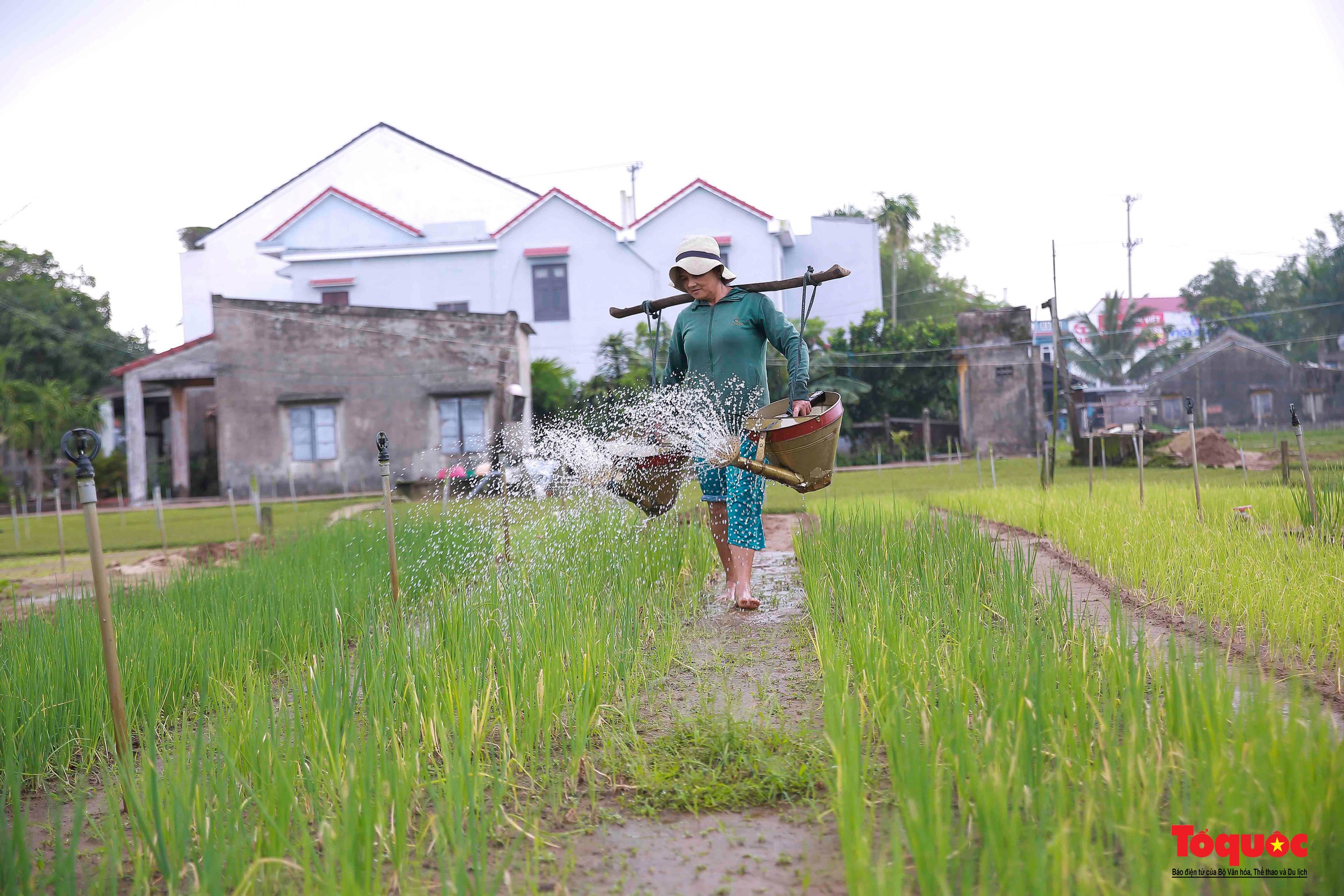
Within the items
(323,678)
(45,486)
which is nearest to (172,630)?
(323,678)

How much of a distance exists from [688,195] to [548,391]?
598cm

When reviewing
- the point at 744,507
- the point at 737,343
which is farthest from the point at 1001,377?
the point at 744,507

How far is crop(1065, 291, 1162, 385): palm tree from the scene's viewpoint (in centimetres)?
3728

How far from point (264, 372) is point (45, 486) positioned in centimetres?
1187

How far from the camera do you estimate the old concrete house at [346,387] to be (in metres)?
18.6

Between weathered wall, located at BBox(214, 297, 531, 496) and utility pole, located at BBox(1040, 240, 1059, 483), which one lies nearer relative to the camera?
utility pole, located at BBox(1040, 240, 1059, 483)

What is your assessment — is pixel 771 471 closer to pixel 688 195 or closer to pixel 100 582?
pixel 100 582

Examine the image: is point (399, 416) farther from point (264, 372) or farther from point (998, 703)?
point (998, 703)

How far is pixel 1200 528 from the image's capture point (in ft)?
15.6

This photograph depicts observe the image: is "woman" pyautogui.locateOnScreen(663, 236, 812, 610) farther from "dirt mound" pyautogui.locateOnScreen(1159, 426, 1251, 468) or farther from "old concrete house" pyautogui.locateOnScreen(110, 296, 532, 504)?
"old concrete house" pyautogui.locateOnScreen(110, 296, 532, 504)

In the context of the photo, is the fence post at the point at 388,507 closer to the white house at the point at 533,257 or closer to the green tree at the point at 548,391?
the green tree at the point at 548,391

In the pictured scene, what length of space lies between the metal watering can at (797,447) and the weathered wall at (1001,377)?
18.0 metres

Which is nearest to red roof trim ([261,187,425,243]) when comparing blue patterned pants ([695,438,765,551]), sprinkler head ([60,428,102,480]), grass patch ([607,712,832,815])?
blue patterned pants ([695,438,765,551])

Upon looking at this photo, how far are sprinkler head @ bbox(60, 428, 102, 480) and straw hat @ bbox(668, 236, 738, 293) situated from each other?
2389 mm
